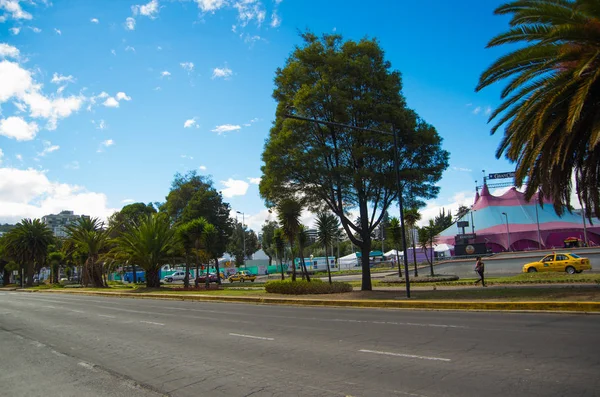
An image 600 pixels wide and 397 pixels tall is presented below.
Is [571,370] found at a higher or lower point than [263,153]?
lower

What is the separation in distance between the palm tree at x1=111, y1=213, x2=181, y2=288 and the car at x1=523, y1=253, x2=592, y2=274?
1198 inches

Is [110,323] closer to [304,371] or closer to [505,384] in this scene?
[304,371]

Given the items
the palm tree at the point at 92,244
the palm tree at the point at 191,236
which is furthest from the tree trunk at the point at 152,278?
the palm tree at the point at 92,244

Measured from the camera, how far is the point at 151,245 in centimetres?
3759

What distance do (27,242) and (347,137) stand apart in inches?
2118

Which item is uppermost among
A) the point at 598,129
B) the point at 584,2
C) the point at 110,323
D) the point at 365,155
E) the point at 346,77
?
the point at 346,77

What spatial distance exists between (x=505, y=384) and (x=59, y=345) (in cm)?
1061

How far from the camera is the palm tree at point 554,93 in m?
13.6

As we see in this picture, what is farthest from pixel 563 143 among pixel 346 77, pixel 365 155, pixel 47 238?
pixel 47 238

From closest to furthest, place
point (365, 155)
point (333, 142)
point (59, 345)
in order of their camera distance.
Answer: point (59, 345) → point (365, 155) → point (333, 142)

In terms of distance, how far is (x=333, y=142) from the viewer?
24.8 meters

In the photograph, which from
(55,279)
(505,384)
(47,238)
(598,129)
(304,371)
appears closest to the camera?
(505,384)

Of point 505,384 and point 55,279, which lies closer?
point 505,384

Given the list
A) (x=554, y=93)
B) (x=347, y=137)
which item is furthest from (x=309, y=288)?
(x=554, y=93)
